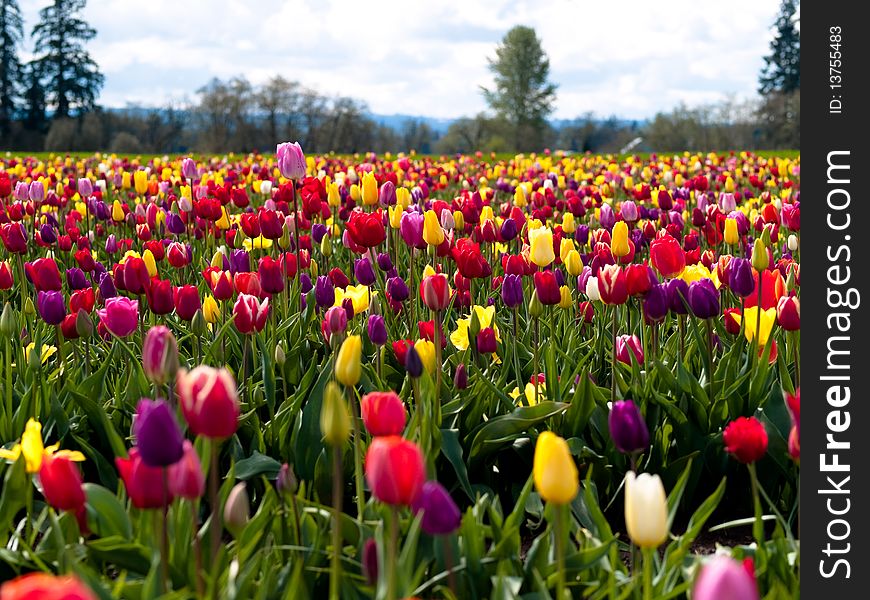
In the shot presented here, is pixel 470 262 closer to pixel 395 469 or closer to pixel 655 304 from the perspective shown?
pixel 655 304

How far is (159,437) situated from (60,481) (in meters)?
0.37

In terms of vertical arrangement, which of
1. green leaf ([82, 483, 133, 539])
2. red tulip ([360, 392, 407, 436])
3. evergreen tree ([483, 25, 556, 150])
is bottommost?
green leaf ([82, 483, 133, 539])

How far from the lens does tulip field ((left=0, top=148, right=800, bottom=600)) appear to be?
162 cm

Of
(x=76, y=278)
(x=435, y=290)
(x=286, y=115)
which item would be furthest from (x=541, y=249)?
(x=286, y=115)

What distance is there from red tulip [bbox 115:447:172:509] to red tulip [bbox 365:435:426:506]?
0.43 m

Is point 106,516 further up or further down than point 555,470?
further down

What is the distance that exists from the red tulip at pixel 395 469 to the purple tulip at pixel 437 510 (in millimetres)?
49

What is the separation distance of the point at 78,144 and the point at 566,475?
56.1 m

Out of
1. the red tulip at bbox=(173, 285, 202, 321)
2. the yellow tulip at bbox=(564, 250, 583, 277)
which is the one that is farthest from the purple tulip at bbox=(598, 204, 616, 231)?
the red tulip at bbox=(173, 285, 202, 321)

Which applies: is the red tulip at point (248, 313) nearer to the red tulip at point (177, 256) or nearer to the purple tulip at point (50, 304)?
the purple tulip at point (50, 304)

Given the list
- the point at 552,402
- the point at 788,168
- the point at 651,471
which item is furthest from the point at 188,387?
the point at 788,168

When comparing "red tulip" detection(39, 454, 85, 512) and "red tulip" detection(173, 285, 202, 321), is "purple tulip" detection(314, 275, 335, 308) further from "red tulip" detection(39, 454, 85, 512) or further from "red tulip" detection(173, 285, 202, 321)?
"red tulip" detection(39, 454, 85, 512)

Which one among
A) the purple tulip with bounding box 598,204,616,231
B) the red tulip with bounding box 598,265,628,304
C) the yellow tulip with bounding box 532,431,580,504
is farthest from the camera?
the purple tulip with bounding box 598,204,616,231

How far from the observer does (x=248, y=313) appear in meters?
2.84
